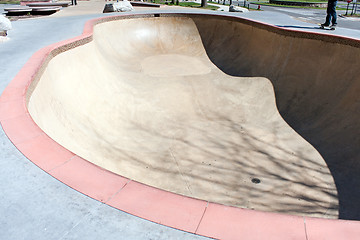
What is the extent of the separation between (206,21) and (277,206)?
34.9 ft

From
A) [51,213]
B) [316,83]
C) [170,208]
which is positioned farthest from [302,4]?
[51,213]

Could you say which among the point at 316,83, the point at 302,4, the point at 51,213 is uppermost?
the point at 302,4

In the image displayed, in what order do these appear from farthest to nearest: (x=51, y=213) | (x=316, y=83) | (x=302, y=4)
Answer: (x=302, y=4) < (x=316, y=83) < (x=51, y=213)

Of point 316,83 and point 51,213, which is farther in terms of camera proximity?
point 316,83

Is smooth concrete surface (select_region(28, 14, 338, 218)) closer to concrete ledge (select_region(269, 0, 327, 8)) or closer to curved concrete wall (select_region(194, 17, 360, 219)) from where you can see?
curved concrete wall (select_region(194, 17, 360, 219))

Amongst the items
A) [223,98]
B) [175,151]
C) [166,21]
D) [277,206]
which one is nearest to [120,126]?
[175,151]

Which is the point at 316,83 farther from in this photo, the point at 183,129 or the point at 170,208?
the point at 170,208

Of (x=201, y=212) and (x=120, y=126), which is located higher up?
(x=201, y=212)

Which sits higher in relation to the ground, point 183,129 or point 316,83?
point 316,83

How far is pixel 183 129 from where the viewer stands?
7324mm

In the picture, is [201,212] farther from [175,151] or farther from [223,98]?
[223,98]

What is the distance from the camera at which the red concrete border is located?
2.06 metres

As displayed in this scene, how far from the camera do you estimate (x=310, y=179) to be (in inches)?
218

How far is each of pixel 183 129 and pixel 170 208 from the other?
5.05m
